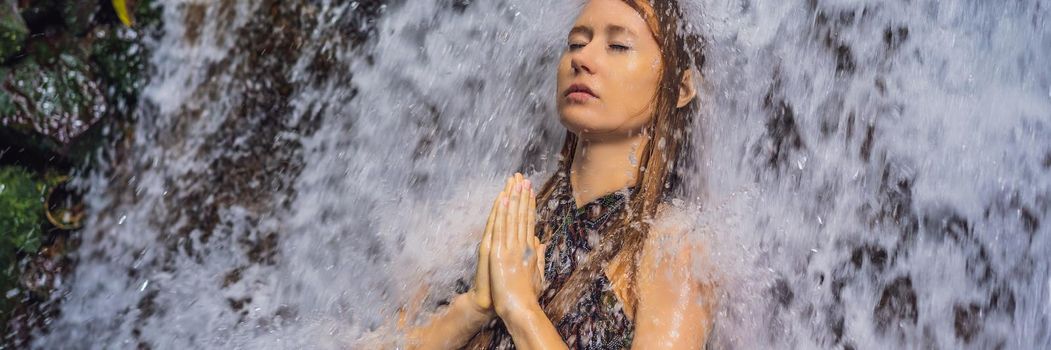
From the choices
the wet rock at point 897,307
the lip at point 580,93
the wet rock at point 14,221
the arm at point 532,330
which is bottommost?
the wet rock at point 14,221

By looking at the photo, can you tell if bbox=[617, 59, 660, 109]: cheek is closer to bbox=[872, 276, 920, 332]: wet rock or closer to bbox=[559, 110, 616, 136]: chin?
bbox=[559, 110, 616, 136]: chin

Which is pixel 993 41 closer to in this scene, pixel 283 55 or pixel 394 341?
pixel 394 341

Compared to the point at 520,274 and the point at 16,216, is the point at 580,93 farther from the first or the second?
the point at 16,216

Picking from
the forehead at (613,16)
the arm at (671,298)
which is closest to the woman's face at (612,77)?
the forehead at (613,16)

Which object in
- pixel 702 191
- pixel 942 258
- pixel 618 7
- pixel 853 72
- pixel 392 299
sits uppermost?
pixel 618 7

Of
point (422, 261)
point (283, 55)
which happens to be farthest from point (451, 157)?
point (283, 55)

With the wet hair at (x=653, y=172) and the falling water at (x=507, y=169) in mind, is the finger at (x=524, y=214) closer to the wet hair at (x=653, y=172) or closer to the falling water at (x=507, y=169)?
the wet hair at (x=653, y=172)

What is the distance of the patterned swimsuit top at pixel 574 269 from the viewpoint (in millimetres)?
2393

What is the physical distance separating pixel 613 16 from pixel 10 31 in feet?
6.11

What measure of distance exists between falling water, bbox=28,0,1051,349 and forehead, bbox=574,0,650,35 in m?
0.32

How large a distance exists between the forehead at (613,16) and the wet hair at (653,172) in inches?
0.6

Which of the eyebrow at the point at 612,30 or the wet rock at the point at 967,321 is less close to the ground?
the eyebrow at the point at 612,30

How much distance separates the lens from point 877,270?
2934 mm

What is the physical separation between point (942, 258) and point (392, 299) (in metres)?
1.49
